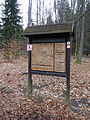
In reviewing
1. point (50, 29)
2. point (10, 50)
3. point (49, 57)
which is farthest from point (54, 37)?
point (10, 50)

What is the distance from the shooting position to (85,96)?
4.58 metres

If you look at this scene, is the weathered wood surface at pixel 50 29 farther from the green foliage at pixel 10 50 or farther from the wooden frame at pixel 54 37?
the green foliage at pixel 10 50

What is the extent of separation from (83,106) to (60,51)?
237 centimetres

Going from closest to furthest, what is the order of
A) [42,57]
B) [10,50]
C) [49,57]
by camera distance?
1. [49,57]
2. [42,57]
3. [10,50]

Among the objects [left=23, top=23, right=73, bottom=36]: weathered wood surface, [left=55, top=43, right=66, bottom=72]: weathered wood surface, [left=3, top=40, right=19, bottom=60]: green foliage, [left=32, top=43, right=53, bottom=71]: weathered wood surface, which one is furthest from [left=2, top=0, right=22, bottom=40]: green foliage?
[left=55, top=43, right=66, bottom=72]: weathered wood surface

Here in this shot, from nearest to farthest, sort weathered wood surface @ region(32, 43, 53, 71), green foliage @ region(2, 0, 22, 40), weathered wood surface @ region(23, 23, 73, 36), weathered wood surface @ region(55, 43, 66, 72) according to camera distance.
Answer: weathered wood surface @ region(23, 23, 73, 36) < weathered wood surface @ region(55, 43, 66, 72) < weathered wood surface @ region(32, 43, 53, 71) < green foliage @ region(2, 0, 22, 40)

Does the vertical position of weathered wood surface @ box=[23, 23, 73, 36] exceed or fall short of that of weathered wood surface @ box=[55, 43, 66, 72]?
it exceeds it

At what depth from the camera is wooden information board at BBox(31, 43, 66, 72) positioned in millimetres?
3918

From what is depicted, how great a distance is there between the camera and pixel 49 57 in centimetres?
414

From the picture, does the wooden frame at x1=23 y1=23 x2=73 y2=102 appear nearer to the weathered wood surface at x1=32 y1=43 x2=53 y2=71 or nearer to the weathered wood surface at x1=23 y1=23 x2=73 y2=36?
the weathered wood surface at x1=23 y1=23 x2=73 y2=36

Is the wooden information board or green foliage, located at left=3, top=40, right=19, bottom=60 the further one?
green foliage, located at left=3, top=40, right=19, bottom=60

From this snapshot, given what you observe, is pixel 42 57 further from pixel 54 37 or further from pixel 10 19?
pixel 10 19

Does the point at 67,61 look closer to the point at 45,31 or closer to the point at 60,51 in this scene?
the point at 60,51

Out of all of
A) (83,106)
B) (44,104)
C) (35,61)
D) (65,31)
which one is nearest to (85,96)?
(83,106)
